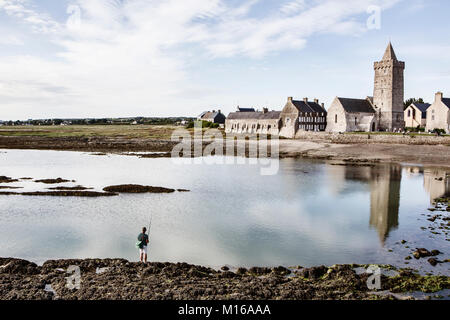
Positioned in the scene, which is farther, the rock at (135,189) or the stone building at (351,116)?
the stone building at (351,116)

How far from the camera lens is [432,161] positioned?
43188 mm

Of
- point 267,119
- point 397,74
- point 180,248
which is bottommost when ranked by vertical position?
Answer: point 180,248

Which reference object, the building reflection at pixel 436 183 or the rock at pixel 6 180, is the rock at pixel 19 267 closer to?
the rock at pixel 6 180

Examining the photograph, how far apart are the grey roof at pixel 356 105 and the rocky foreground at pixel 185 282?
191ft

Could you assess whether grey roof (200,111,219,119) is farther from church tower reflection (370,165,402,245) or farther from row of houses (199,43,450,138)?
church tower reflection (370,165,402,245)

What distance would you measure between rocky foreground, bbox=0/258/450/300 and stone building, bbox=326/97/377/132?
188ft

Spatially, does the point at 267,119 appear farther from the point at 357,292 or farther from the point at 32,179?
the point at 357,292

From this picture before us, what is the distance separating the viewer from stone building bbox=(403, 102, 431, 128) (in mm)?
70188

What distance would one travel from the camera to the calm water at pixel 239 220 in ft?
45.8

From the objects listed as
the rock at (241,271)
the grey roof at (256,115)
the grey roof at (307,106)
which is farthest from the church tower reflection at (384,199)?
the grey roof at (256,115)

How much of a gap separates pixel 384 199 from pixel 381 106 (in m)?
47.4
